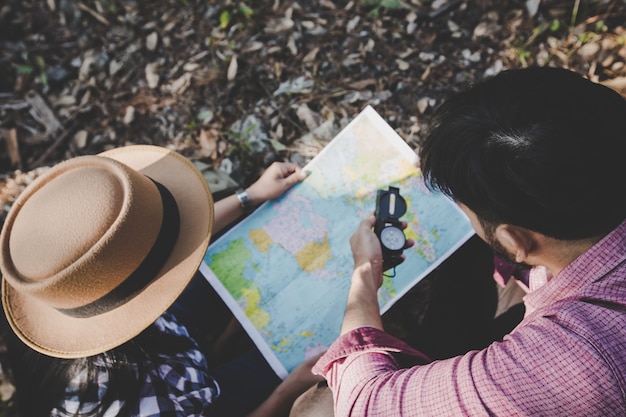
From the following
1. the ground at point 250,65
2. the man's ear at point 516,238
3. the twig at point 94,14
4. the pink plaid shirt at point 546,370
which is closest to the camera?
the pink plaid shirt at point 546,370

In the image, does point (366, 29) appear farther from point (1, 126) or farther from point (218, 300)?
point (1, 126)

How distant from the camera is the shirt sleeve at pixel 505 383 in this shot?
3.36 feet

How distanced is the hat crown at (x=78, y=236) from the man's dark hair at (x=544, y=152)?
979mm

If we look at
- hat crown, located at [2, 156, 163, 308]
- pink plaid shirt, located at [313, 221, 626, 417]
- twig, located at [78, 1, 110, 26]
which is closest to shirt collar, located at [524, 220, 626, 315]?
pink plaid shirt, located at [313, 221, 626, 417]

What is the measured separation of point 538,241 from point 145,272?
1198 millimetres

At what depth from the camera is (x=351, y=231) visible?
2.04 metres

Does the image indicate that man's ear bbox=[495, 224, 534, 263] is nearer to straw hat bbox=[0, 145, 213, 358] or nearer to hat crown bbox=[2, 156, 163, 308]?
straw hat bbox=[0, 145, 213, 358]

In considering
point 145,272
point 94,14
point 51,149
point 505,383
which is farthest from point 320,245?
point 94,14

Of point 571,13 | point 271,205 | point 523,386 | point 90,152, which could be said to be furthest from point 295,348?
point 571,13

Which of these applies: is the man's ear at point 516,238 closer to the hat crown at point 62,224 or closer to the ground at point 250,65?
the hat crown at point 62,224

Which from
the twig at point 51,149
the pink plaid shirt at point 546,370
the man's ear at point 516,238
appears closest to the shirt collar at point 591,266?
the pink plaid shirt at point 546,370

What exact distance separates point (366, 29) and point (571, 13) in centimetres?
125

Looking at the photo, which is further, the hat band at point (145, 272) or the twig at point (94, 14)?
the twig at point (94, 14)

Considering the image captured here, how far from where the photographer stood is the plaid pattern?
138 cm
